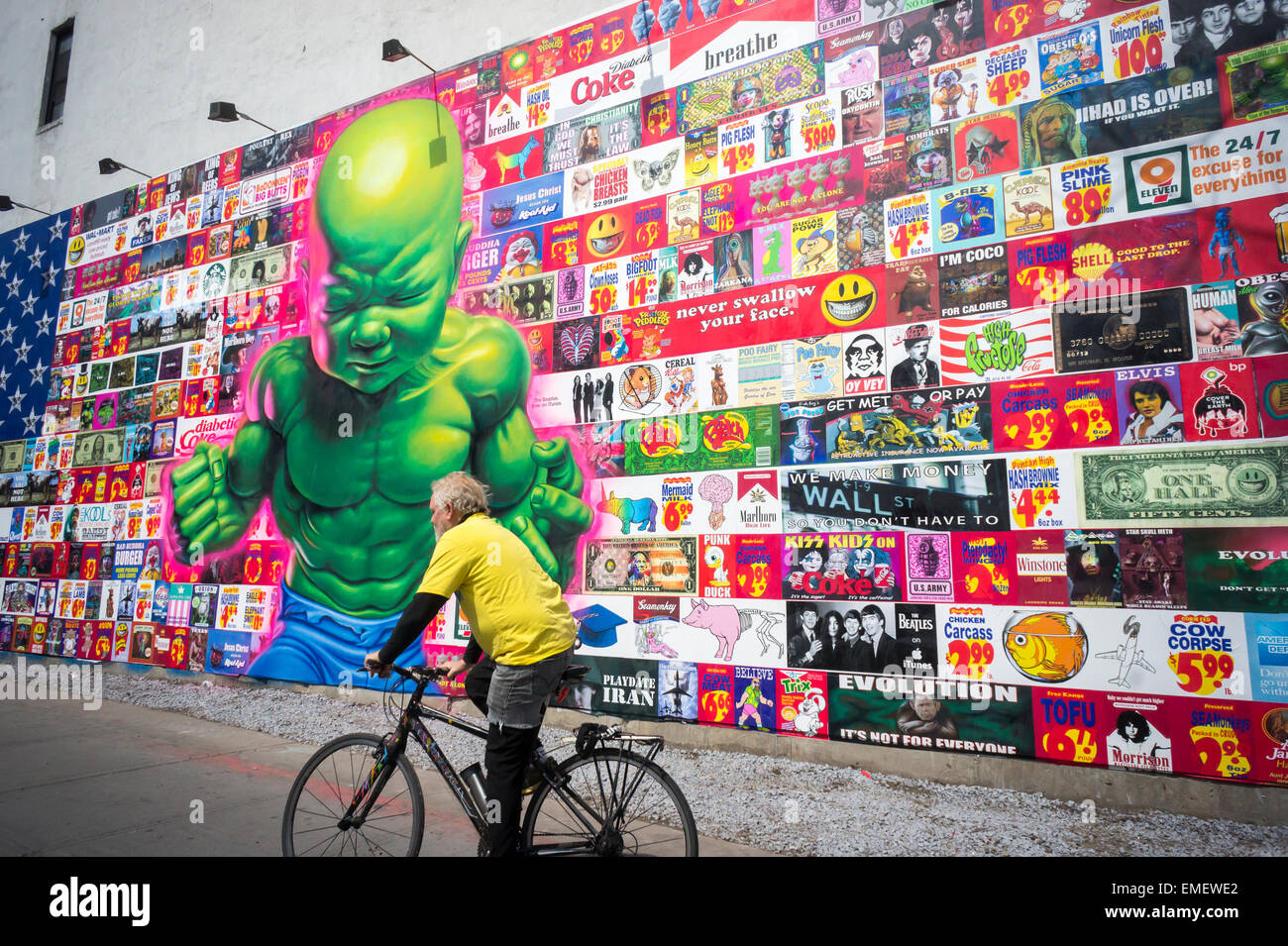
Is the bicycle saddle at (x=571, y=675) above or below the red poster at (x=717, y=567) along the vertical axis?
below

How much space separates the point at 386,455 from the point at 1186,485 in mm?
6490

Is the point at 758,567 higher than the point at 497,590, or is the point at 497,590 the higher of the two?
the point at 758,567

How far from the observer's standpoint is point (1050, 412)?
4.77 metres

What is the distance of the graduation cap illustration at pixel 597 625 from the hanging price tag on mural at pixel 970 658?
2458mm

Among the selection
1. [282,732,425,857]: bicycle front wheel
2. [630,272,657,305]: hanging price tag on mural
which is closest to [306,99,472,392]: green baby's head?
[630,272,657,305]: hanging price tag on mural

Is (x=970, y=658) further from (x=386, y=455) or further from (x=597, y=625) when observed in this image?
(x=386, y=455)

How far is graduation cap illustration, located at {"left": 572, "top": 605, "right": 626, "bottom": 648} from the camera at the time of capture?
20.2 ft

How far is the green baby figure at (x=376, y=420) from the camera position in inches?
278

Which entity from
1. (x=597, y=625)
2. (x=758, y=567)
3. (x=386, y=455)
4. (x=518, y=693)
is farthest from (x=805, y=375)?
(x=386, y=455)

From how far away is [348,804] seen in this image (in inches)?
130

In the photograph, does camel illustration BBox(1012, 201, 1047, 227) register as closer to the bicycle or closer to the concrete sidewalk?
the bicycle

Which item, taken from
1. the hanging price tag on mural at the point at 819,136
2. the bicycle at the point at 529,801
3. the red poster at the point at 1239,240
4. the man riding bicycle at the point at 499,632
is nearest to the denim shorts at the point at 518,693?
the man riding bicycle at the point at 499,632

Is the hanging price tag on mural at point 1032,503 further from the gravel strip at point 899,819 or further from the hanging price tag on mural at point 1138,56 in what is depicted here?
the hanging price tag on mural at point 1138,56
